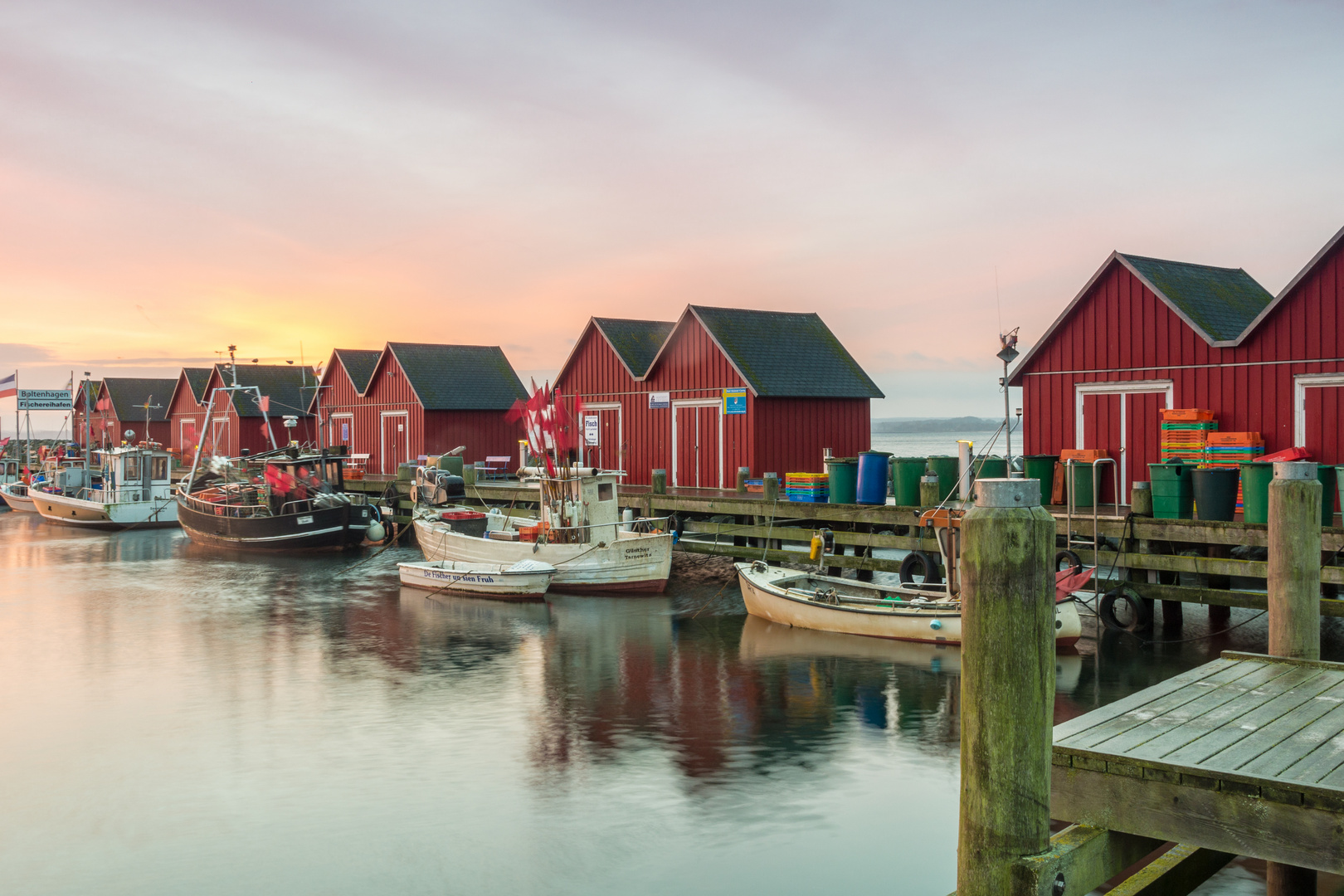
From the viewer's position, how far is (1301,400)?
18906mm

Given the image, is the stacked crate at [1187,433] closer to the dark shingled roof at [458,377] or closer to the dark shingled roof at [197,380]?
the dark shingled roof at [458,377]

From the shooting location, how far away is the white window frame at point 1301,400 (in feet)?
61.5

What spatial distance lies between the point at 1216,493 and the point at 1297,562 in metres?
8.73

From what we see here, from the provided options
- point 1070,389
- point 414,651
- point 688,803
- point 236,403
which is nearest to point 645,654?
point 414,651

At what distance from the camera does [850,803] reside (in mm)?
10977

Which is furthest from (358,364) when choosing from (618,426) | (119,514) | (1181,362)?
(1181,362)

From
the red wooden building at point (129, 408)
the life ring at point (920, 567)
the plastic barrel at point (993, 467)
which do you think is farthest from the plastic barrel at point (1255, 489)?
the red wooden building at point (129, 408)

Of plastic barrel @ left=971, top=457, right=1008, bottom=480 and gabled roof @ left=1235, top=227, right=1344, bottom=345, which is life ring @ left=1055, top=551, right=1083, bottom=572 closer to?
plastic barrel @ left=971, top=457, right=1008, bottom=480

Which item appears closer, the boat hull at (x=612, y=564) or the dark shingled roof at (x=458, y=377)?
the boat hull at (x=612, y=564)

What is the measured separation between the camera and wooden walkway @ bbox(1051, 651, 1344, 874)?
5.43 meters

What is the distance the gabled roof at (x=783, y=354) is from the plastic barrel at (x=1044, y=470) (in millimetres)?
9681

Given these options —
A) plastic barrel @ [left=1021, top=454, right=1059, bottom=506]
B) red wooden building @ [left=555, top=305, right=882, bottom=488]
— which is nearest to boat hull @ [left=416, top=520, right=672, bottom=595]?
red wooden building @ [left=555, top=305, right=882, bottom=488]

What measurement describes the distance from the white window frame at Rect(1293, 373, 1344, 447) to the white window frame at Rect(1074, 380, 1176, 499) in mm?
2086

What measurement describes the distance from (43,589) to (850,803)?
24.0m
